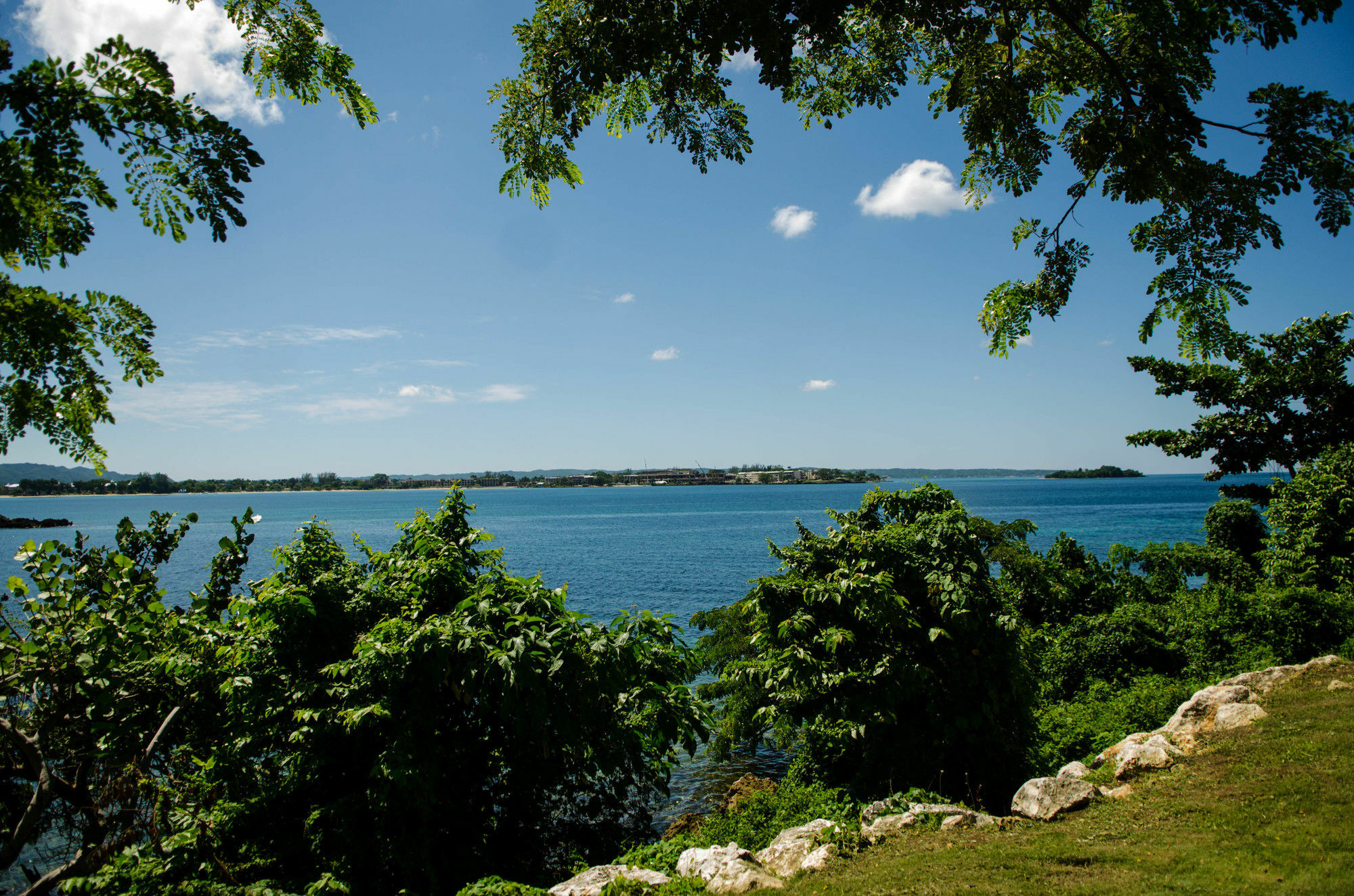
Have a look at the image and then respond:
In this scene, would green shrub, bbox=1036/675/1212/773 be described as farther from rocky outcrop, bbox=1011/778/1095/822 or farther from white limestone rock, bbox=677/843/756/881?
white limestone rock, bbox=677/843/756/881

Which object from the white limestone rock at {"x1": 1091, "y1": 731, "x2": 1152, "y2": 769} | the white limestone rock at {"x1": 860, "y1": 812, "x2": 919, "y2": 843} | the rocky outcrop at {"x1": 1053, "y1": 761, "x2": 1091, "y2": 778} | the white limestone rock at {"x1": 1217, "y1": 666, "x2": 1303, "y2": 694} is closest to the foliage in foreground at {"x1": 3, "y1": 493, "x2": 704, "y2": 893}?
the white limestone rock at {"x1": 860, "y1": 812, "x2": 919, "y2": 843}

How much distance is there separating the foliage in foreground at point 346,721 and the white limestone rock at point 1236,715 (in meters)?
6.35

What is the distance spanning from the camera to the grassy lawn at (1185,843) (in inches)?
170

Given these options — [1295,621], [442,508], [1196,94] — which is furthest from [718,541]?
[1196,94]

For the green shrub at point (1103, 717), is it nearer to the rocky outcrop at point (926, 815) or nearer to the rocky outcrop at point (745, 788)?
the rocky outcrop at point (926, 815)

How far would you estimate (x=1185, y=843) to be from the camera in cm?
488

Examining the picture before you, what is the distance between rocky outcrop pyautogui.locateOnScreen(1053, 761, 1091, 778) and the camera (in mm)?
7039

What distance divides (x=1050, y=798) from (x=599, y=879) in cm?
438

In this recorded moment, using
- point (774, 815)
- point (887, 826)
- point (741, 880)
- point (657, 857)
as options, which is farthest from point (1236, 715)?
point (657, 857)

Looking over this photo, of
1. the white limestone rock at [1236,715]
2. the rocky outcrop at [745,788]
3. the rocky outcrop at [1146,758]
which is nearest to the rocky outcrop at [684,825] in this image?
the rocky outcrop at [745,788]

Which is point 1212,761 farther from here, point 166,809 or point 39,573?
point 39,573

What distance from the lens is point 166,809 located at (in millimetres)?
5656

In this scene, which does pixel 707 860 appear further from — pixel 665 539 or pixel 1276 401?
pixel 665 539

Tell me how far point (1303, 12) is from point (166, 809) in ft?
30.7
